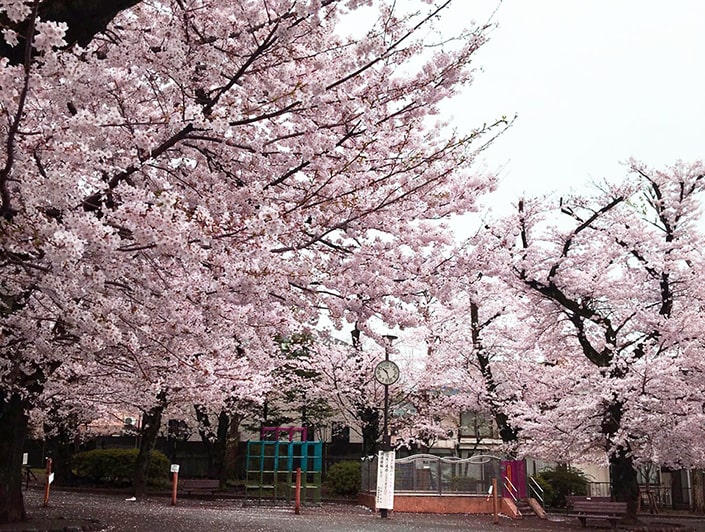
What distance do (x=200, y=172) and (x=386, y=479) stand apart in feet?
33.9

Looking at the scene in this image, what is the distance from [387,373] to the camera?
17.5 m

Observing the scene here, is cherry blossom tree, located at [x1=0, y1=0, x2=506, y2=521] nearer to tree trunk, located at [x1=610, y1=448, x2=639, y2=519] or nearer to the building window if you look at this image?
tree trunk, located at [x1=610, y1=448, x2=639, y2=519]

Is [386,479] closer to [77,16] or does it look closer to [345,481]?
[345,481]

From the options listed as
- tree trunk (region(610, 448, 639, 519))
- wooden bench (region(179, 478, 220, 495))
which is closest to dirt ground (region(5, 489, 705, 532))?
tree trunk (region(610, 448, 639, 519))

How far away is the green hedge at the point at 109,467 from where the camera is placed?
26453mm

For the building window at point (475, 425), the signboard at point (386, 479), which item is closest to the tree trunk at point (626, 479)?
the signboard at point (386, 479)

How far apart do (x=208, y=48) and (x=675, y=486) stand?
28.5 m

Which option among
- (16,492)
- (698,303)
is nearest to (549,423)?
(698,303)

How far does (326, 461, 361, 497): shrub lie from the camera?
81.6 ft

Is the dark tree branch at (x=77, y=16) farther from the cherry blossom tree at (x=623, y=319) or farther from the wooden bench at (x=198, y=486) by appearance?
the wooden bench at (x=198, y=486)

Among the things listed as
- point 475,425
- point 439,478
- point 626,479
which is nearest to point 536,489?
point 439,478

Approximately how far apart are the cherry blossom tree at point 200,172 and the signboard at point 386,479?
21.6ft

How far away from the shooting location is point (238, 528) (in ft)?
42.5

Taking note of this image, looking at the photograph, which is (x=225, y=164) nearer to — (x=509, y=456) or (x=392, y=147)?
(x=392, y=147)
